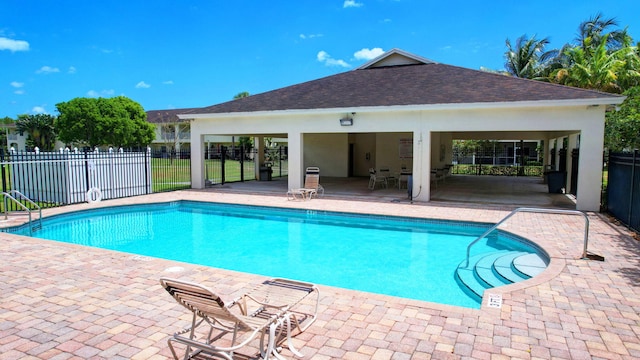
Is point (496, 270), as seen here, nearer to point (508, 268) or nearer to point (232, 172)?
point (508, 268)

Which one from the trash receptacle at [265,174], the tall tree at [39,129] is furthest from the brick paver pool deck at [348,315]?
the tall tree at [39,129]

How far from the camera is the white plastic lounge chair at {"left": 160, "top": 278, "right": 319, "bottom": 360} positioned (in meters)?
3.15

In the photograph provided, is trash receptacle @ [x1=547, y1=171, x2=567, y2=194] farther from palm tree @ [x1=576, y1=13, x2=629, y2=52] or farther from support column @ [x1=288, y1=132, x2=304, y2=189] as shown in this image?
palm tree @ [x1=576, y1=13, x2=629, y2=52]

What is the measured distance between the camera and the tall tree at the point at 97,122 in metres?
41.4

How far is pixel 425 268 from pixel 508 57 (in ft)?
120

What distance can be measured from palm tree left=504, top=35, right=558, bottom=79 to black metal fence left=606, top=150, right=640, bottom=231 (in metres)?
28.0

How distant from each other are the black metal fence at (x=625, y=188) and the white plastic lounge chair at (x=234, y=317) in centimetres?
856

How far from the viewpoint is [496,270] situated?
7.03 m

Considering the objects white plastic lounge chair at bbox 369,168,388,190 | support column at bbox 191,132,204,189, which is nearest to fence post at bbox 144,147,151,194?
support column at bbox 191,132,204,189

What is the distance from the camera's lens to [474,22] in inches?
1113

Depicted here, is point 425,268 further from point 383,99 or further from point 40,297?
point 383,99

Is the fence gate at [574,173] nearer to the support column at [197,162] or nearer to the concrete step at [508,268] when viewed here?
the concrete step at [508,268]

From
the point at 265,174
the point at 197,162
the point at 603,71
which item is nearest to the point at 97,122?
the point at 265,174

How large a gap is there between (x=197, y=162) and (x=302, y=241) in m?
9.28
